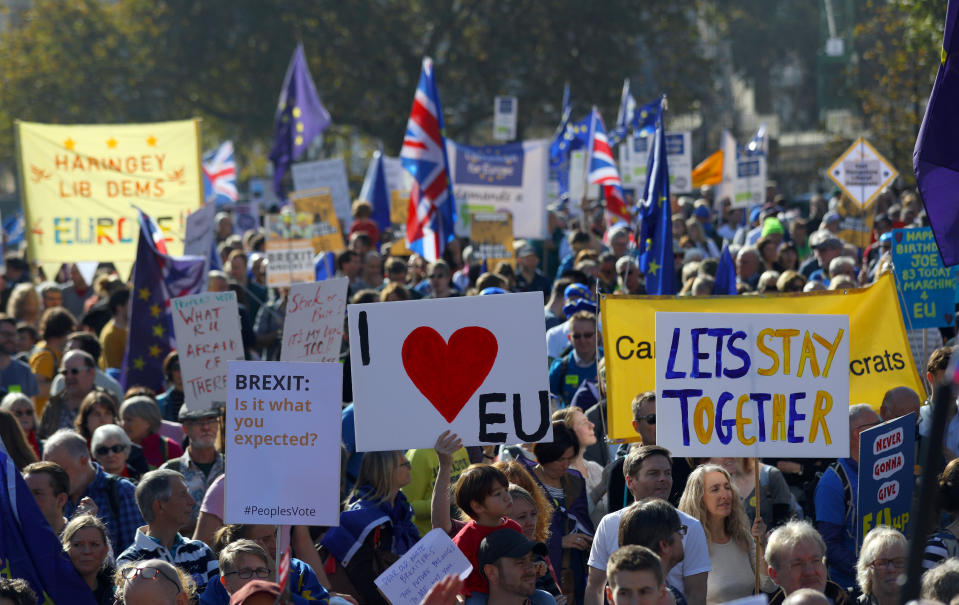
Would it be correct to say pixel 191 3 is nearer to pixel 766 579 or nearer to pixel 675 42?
pixel 675 42

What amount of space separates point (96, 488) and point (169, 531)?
0.96 m

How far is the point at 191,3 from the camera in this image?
39219mm

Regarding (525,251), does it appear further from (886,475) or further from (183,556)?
(183,556)

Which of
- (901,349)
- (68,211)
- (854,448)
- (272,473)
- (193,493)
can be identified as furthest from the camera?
(68,211)

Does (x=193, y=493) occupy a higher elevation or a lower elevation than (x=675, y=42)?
lower

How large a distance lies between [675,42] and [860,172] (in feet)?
71.4

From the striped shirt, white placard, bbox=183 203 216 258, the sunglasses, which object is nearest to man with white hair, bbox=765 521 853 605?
the striped shirt

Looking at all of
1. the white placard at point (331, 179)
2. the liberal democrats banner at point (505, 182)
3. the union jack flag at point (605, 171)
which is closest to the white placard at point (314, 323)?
the liberal democrats banner at point (505, 182)

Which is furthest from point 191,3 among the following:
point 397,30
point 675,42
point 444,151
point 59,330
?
point 59,330

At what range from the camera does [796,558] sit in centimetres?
514

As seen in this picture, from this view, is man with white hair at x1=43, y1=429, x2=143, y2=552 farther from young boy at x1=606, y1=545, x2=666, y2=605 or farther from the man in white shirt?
young boy at x1=606, y1=545, x2=666, y2=605

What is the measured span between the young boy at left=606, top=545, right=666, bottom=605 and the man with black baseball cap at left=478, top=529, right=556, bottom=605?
693 mm

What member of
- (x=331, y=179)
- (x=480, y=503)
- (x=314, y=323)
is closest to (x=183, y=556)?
(x=480, y=503)

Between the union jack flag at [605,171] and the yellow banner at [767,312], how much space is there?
1174cm
